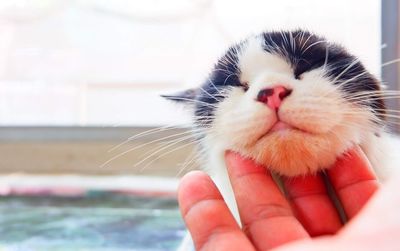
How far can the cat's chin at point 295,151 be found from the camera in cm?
61

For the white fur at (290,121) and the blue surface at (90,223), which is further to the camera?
the blue surface at (90,223)

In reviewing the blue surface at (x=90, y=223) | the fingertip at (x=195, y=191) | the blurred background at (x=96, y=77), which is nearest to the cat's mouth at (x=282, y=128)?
the fingertip at (x=195, y=191)

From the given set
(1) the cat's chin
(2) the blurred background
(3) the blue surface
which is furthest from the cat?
(2) the blurred background

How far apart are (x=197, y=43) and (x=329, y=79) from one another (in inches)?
36.6

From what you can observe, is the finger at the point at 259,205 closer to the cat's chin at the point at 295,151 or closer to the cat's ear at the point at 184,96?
the cat's chin at the point at 295,151

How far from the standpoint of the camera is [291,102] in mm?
600

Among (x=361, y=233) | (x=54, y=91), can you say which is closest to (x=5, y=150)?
(x=54, y=91)

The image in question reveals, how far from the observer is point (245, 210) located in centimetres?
66

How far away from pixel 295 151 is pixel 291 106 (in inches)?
2.0

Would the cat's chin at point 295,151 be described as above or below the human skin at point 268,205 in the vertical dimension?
above

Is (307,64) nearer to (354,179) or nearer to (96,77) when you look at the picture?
(354,179)

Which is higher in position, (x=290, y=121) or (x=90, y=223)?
(x=290, y=121)

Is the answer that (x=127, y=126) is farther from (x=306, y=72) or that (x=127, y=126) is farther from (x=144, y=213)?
(x=306, y=72)

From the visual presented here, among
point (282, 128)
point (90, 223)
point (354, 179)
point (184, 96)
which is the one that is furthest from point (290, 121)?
point (90, 223)
